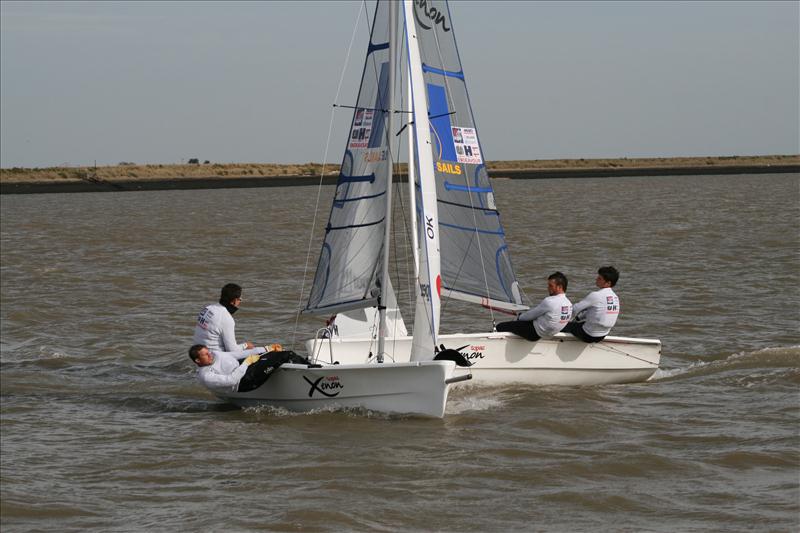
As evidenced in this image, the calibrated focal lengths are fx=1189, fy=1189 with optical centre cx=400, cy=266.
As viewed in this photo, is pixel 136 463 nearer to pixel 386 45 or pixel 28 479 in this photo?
pixel 28 479

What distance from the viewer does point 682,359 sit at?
1589 cm

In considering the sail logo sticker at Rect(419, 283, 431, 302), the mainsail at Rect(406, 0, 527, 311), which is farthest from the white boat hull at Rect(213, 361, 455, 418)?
the mainsail at Rect(406, 0, 527, 311)

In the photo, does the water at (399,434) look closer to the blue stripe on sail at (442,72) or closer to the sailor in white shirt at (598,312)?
the sailor in white shirt at (598,312)

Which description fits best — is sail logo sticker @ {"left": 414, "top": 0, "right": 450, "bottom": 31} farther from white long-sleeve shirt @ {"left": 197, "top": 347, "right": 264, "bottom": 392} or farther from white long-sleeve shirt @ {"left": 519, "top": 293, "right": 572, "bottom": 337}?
white long-sleeve shirt @ {"left": 197, "top": 347, "right": 264, "bottom": 392}

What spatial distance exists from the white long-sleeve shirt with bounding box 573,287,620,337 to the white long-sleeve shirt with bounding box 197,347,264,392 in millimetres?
3935

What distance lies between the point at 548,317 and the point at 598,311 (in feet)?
1.99

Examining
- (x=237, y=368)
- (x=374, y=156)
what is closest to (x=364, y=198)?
(x=374, y=156)

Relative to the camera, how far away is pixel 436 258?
12211mm

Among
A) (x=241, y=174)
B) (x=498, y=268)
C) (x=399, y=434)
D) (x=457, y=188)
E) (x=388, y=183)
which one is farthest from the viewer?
(x=241, y=174)

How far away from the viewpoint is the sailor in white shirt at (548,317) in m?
13.5

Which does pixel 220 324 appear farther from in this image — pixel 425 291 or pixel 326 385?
pixel 425 291

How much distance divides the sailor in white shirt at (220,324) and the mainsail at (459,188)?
127 inches

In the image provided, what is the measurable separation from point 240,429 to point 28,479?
2457 millimetres

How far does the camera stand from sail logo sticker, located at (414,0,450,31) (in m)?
13.7
